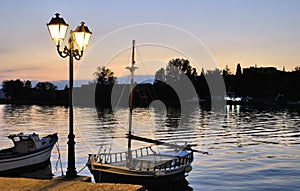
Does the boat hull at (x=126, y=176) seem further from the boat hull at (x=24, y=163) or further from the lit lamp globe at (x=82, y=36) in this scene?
the lit lamp globe at (x=82, y=36)

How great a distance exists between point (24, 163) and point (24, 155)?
57cm

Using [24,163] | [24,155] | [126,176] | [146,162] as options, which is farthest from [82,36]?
[24,163]

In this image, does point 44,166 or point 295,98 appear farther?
point 295,98

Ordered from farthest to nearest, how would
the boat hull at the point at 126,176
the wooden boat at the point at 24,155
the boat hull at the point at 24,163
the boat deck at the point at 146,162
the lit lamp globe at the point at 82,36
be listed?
the wooden boat at the point at 24,155 → the boat hull at the point at 24,163 → the boat deck at the point at 146,162 → the boat hull at the point at 126,176 → the lit lamp globe at the point at 82,36

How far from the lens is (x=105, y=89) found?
18312cm

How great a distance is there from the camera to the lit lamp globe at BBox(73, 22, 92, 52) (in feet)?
41.1

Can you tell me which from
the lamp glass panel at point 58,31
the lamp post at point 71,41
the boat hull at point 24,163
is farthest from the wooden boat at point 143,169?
the lamp glass panel at point 58,31

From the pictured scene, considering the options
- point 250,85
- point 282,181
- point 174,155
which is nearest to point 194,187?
point 174,155

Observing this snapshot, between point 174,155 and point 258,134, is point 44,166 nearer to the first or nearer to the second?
point 174,155

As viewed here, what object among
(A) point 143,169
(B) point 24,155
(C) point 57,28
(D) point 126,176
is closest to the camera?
(C) point 57,28

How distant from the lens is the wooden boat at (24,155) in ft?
85.1

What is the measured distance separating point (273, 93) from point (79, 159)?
536 feet

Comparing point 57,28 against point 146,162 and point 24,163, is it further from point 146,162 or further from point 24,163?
point 24,163

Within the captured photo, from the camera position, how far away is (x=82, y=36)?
12.5 metres
